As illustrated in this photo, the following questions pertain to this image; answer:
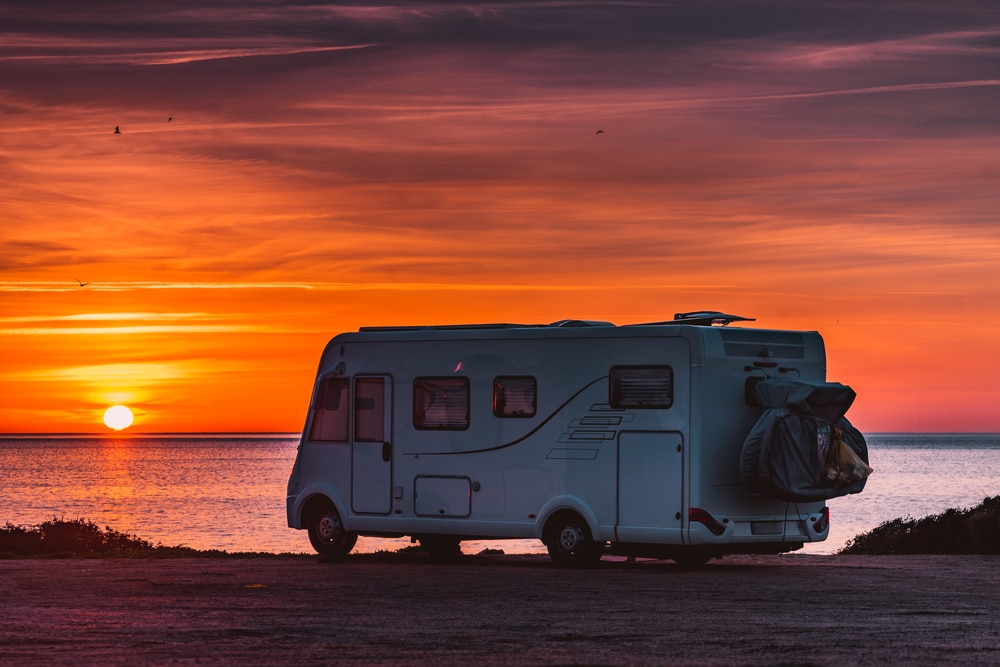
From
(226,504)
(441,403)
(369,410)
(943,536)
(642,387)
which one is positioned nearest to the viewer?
(642,387)

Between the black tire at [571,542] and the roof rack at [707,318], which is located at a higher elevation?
the roof rack at [707,318]

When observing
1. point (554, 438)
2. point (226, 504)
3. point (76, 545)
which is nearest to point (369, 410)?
point (554, 438)

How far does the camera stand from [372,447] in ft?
66.1

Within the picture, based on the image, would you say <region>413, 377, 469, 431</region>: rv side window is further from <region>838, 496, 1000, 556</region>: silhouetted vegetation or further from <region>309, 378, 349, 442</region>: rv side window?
<region>838, 496, 1000, 556</region>: silhouetted vegetation

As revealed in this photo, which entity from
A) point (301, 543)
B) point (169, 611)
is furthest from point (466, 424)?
point (301, 543)

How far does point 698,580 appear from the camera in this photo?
55.0 ft

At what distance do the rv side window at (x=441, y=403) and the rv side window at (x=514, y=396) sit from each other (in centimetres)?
47

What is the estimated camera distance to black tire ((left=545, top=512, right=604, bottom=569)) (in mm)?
18266

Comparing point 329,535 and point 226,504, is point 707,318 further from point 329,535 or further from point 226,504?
point 226,504

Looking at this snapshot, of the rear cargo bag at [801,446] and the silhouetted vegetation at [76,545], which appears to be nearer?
the rear cargo bag at [801,446]

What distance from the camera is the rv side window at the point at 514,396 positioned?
18844mm

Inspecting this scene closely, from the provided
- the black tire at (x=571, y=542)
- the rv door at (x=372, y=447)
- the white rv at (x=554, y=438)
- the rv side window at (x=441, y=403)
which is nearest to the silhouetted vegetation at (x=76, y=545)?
the white rv at (x=554, y=438)

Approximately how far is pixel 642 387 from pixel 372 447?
4220 mm

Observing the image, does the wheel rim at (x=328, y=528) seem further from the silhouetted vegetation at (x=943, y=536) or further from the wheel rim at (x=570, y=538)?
the silhouetted vegetation at (x=943, y=536)
